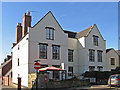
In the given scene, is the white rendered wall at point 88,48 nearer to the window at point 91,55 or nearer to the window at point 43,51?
the window at point 91,55

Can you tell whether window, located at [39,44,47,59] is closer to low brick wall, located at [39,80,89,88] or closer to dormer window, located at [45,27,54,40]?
dormer window, located at [45,27,54,40]

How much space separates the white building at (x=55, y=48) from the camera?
27.0 metres

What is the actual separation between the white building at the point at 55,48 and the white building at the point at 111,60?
10.5ft

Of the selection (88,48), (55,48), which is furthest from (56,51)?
(88,48)

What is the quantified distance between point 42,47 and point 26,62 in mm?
3652

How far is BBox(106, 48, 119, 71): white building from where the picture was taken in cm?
3794

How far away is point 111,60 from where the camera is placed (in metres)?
39.0

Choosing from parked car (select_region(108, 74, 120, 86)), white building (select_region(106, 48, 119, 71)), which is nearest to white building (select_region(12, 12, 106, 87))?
white building (select_region(106, 48, 119, 71))

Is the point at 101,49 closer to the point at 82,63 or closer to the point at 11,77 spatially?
the point at 82,63

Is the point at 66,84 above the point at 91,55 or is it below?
below

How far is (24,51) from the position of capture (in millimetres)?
28172

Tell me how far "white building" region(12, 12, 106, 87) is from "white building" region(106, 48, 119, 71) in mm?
3215

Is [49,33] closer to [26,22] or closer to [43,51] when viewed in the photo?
[43,51]

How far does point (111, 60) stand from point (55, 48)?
54.8 feet
